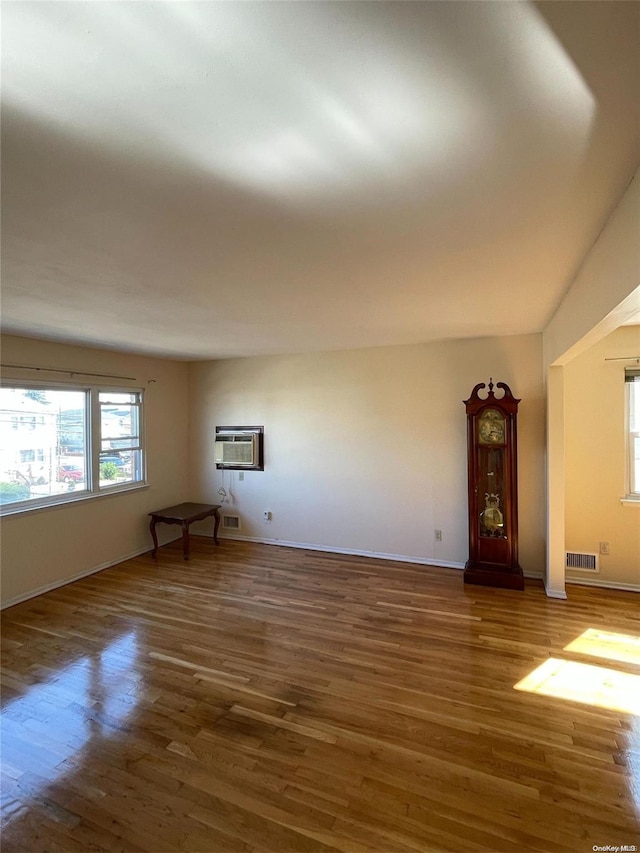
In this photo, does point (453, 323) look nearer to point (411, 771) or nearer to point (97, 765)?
point (411, 771)

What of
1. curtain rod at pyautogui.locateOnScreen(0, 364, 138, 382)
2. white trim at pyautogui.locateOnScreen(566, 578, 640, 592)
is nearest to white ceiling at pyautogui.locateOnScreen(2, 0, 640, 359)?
curtain rod at pyautogui.locateOnScreen(0, 364, 138, 382)

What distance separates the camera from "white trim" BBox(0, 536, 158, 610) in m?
3.54

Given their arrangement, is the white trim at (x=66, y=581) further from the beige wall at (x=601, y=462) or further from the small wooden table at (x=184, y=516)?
the beige wall at (x=601, y=462)

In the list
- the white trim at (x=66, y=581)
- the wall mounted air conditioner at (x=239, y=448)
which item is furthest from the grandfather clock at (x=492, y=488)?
the white trim at (x=66, y=581)

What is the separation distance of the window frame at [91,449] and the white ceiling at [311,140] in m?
2.01

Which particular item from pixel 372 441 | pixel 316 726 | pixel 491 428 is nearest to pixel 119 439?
pixel 372 441

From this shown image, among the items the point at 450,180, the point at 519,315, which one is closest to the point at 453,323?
the point at 519,315

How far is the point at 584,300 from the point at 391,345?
2445 mm

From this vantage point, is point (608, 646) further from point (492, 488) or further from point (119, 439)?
point (119, 439)

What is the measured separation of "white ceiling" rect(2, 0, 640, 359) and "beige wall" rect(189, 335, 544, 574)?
78.4 inches

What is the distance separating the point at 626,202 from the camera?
1373 millimetres

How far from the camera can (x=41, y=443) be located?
3861 mm

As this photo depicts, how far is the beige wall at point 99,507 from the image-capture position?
3.61m

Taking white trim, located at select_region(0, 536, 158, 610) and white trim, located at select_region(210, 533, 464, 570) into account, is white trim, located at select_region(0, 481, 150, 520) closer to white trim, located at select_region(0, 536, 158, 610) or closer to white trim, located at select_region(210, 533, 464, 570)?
white trim, located at select_region(0, 536, 158, 610)
